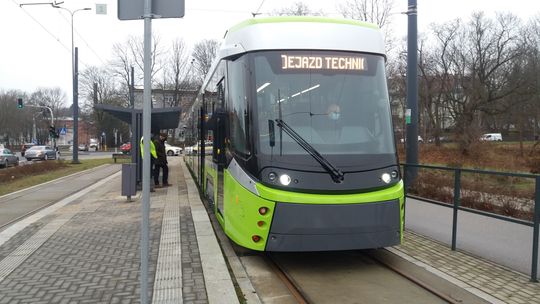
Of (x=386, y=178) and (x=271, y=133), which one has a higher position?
(x=271, y=133)

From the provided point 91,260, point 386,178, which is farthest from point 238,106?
point 91,260

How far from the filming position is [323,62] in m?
6.30

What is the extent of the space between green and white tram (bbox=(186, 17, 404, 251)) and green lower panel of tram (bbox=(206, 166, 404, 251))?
0.04 ft

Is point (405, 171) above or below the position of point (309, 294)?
above

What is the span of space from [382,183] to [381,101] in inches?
45.1

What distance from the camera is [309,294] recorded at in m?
5.25

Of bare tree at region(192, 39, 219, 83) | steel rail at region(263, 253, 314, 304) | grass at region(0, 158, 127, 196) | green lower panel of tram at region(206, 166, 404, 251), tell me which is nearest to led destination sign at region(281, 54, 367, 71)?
green lower panel of tram at region(206, 166, 404, 251)

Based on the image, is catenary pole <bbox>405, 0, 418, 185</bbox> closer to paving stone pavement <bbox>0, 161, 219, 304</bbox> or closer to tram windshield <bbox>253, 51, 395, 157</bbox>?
tram windshield <bbox>253, 51, 395, 157</bbox>

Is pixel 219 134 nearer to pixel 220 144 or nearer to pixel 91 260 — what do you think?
pixel 220 144

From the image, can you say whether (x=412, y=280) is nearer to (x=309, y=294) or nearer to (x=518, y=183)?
(x=309, y=294)

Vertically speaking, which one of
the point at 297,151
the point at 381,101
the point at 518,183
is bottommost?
the point at 518,183

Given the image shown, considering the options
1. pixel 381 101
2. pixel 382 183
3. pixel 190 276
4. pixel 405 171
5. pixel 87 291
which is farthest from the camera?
pixel 405 171

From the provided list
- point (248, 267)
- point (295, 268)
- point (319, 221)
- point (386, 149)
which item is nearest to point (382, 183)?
point (386, 149)

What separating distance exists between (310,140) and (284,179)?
0.62m
